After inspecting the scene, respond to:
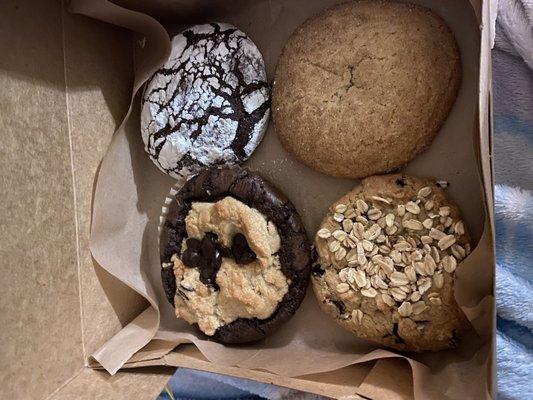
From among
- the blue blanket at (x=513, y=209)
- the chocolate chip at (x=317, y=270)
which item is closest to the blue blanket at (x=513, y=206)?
the blue blanket at (x=513, y=209)

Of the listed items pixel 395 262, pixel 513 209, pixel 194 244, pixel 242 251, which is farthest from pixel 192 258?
pixel 513 209

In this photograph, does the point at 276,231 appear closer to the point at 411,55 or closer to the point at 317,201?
the point at 317,201

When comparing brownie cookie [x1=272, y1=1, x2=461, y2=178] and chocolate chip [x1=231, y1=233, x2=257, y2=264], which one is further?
chocolate chip [x1=231, y1=233, x2=257, y2=264]

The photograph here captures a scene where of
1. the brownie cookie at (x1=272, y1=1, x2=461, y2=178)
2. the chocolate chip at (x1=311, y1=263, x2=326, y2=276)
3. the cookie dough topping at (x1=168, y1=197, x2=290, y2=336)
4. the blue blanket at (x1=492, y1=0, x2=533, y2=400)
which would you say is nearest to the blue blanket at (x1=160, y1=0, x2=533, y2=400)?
the blue blanket at (x1=492, y1=0, x2=533, y2=400)

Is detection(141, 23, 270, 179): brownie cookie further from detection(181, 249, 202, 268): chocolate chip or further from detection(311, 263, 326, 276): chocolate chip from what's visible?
detection(311, 263, 326, 276): chocolate chip

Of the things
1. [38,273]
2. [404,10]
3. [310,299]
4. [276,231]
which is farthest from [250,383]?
[404,10]

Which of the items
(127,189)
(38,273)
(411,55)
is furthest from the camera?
(127,189)
